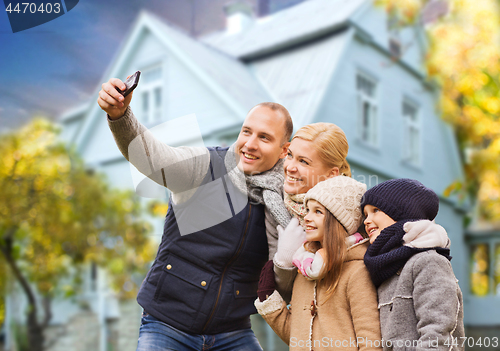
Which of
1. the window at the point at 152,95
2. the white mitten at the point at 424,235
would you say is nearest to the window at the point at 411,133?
the window at the point at 152,95

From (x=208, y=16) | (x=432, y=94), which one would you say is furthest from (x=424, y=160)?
(x=208, y=16)

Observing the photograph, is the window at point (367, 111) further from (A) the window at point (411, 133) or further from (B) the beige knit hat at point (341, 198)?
(B) the beige knit hat at point (341, 198)

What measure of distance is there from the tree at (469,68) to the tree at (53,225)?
17.1ft

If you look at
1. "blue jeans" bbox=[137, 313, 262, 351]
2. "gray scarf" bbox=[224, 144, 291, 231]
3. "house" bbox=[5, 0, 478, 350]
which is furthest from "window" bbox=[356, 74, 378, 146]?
"blue jeans" bbox=[137, 313, 262, 351]

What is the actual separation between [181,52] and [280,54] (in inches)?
60.6

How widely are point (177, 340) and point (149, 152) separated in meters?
0.67

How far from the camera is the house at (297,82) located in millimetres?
6637

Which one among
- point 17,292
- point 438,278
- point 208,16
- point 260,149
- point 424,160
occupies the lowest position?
point 17,292

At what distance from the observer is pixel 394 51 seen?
26.9 feet

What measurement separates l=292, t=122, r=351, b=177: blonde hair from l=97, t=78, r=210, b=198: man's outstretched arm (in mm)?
374

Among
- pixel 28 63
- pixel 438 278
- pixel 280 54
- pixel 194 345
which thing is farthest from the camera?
pixel 280 54

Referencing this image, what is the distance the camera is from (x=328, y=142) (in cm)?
162

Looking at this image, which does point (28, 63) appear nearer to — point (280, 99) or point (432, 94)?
point (280, 99)

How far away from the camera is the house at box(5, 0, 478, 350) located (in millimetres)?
6637
